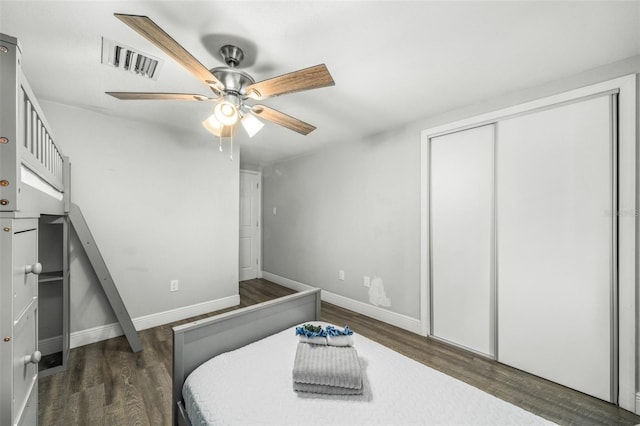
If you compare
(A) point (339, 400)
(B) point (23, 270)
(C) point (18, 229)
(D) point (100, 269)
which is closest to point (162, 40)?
(C) point (18, 229)

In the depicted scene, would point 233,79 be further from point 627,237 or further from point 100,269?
point 627,237

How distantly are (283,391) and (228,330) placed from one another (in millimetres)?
535

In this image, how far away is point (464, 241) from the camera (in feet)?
7.99

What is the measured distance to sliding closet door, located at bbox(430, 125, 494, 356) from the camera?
2.30 metres

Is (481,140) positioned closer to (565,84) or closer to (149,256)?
(565,84)

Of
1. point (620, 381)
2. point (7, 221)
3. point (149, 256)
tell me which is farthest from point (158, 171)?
point (620, 381)

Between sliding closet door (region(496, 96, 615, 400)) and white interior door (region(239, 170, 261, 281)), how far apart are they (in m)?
3.89

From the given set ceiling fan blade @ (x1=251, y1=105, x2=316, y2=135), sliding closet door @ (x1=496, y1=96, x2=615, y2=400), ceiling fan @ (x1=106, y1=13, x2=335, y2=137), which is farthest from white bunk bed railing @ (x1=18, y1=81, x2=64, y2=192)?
sliding closet door @ (x1=496, y1=96, x2=615, y2=400)

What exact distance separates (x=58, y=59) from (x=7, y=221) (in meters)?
1.48

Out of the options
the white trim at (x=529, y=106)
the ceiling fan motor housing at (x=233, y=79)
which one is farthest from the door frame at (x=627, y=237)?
the ceiling fan motor housing at (x=233, y=79)

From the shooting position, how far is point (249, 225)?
494cm

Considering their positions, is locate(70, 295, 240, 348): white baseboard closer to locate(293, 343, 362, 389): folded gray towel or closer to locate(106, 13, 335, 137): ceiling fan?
locate(106, 13, 335, 137): ceiling fan

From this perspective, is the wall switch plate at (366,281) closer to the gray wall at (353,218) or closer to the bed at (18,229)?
the gray wall at (353,218)

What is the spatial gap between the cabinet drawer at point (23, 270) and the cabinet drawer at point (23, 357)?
0.05m
